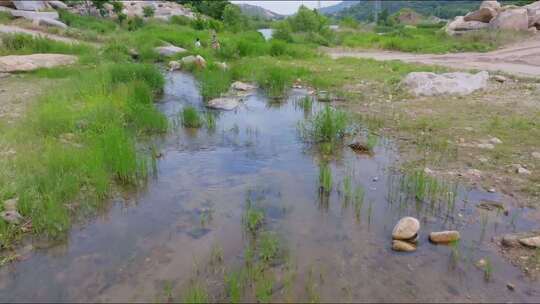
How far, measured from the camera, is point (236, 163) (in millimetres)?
6113

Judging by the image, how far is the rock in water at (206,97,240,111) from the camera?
9.64m

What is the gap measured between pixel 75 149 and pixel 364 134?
16.0ft

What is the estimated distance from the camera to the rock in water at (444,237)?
154 inches

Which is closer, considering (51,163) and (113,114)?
(51,163)

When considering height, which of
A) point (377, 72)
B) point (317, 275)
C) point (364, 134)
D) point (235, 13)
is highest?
point (235, 13)

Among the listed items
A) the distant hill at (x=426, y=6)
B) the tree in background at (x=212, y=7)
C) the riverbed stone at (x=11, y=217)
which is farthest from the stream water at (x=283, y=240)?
the distant hill at (x=426, y=6)

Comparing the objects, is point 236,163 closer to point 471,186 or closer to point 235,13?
point 471,186

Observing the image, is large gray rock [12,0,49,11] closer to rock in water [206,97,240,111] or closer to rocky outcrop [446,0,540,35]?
rock in water [206,97,240,111]

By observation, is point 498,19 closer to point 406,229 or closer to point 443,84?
point 443,84

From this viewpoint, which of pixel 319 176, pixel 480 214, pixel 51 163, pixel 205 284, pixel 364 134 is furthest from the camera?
pixel 364 134

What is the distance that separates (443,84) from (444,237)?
694 centimetres

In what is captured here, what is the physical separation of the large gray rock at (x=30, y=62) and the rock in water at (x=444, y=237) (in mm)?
12507

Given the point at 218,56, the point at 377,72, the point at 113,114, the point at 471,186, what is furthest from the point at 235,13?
the point at 471,186

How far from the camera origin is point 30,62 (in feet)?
40.5
